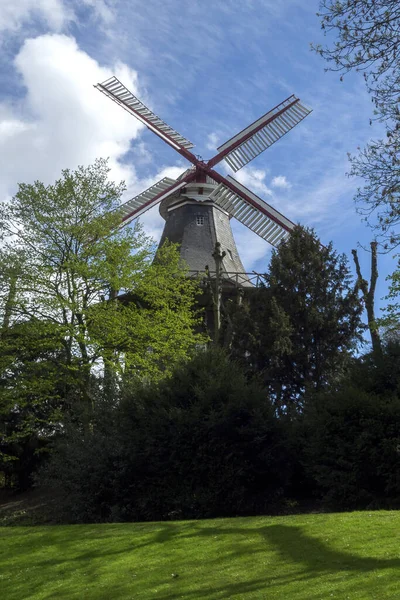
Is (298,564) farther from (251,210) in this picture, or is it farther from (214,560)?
(251,210)

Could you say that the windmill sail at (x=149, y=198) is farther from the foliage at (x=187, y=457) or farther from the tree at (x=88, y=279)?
the foliage at (x=187, y=457)

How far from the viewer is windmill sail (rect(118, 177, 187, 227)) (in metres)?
39.7

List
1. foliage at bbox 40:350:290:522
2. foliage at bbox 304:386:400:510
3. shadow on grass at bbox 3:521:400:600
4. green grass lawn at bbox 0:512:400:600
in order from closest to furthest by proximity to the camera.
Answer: green grass lawn at bbox 0:512:400:600 → shadow on grass at bbox 3:521:400:600 → foliage at bbox 304:386:400:510 → foliage at bbox 40:350:290:522

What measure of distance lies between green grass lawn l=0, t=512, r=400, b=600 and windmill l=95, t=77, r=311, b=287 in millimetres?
22711

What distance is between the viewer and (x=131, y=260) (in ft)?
78.5

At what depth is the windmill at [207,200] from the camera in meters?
37.1

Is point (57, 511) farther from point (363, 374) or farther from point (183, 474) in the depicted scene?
point (363, 374)

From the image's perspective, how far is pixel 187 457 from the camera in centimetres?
1666

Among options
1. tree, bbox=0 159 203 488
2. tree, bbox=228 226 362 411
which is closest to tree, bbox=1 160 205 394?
tree, bbox=0 159 203 488

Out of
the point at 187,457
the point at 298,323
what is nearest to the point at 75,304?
the point at 187,457

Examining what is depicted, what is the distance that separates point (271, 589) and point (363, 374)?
973 centimetres

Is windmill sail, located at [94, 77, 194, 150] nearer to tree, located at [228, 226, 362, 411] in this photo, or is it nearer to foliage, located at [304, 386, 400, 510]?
tree, located at [228, 226, 362, 411]

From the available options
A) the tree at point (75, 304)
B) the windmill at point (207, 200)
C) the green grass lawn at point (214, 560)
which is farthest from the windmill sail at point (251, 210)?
the green grass lawn at point (214, 560)

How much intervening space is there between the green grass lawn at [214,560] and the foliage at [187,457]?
3.47 meters
